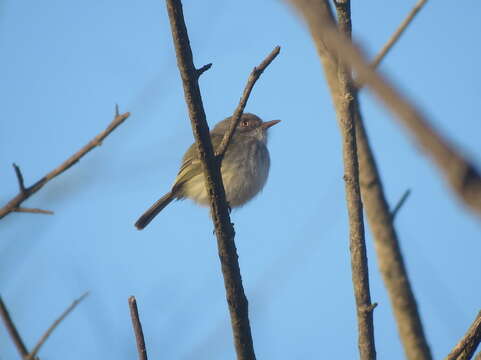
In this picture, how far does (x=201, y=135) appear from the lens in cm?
322

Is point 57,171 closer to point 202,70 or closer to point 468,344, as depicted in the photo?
point 202,70

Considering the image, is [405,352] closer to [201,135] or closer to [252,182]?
[201,135]

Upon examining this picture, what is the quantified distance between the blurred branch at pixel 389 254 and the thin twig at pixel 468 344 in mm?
694

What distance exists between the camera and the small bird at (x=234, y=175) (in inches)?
282

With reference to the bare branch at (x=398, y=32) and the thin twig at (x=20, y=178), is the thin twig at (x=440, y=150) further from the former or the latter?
the bare branch at (x=398, y=32)

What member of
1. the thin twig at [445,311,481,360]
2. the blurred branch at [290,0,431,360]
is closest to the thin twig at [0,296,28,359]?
the thin twig at [445,311,481,360]

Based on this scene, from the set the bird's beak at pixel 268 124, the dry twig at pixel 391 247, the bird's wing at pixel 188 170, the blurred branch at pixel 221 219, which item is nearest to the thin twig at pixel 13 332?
the blurred branch at pixel 221 219

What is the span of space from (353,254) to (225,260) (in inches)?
28.2

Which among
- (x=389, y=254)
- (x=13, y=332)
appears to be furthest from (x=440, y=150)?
(x=389, y=254)

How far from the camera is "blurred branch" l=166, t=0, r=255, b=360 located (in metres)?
3.12

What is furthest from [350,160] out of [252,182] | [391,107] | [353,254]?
[252,182]

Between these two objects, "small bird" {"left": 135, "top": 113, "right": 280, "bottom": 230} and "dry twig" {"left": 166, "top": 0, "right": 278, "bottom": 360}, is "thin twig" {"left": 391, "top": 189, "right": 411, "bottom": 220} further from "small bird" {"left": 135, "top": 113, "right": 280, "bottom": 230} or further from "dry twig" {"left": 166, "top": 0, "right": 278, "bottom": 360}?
"small bird" {"left": 135, "top": 113, "right": 280, "bottom": 230}

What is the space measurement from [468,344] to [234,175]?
450 centimetres

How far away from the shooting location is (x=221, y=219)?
3389 millimetres
